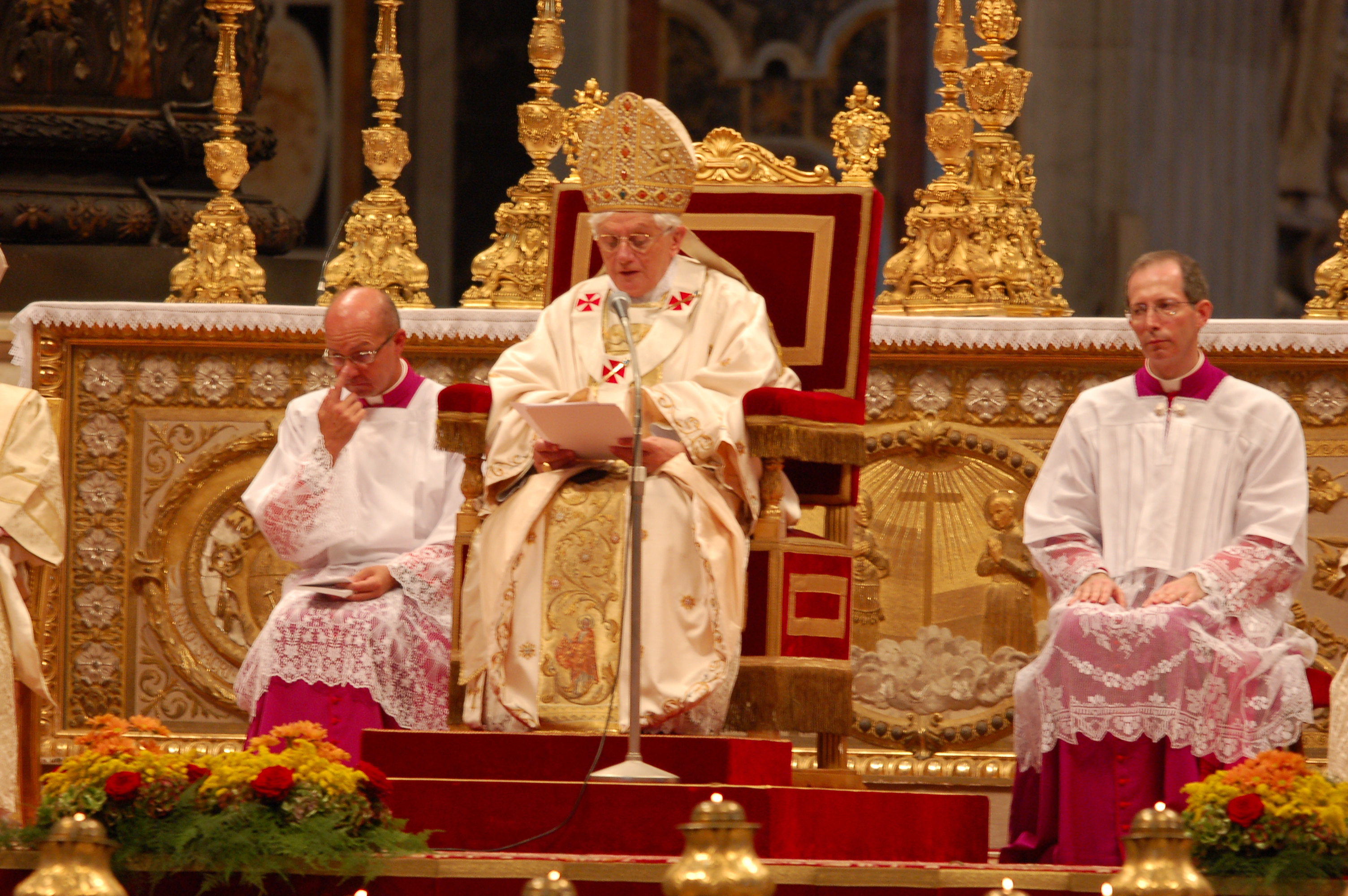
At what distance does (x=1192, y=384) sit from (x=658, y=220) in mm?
1383

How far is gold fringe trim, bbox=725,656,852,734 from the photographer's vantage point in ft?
19.2

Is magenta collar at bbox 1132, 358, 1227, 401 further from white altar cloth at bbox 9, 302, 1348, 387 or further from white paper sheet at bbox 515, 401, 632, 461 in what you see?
white paper sheet at bbox 515, 401, 632, 461

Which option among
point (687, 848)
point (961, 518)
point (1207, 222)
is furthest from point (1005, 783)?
point (1207, 222)

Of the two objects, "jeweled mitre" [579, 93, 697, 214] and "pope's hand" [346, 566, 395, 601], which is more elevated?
"jeweled mitre" [579, 93, 697, 214]

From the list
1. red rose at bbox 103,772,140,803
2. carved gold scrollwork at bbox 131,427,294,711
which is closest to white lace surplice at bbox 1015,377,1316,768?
red rose at bbox 103,772,140,803

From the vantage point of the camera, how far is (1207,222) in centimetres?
1140

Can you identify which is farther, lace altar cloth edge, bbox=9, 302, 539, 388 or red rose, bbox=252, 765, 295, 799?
lace altar cloth edge, bbox=9, 302, 539, 388

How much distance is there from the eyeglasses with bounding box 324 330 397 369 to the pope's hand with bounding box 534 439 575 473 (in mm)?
771

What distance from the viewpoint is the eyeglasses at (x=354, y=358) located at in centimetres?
648

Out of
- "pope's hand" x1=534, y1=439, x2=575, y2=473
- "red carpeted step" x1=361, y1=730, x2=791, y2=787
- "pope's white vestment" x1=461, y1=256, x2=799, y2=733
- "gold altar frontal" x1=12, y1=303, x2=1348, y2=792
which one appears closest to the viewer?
"red carpeted step" x1=361, y1=730, x2=791, y2=787

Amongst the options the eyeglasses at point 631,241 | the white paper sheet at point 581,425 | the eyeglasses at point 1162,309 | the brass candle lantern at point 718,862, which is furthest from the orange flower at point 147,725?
the eyeglasses at point 1162,309

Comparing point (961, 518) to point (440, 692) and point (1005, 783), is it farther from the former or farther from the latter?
point (440, 692)

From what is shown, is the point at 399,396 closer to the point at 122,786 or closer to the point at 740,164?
the point at 740,164

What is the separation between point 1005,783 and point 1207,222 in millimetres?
4799
